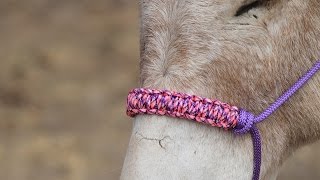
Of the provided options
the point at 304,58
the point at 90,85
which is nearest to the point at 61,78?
the point at 90,85

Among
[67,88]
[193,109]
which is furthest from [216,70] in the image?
[67,88]

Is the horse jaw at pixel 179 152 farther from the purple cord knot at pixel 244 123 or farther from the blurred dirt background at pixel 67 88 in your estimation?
the blurred dirt background at pixel 67 88

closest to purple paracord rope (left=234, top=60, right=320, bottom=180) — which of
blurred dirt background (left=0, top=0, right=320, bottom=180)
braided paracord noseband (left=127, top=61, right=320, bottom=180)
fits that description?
braided paracord noseband (left=127, top=61, right=320, bottom=180)

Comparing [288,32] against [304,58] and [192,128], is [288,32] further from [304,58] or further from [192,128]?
[192,128]

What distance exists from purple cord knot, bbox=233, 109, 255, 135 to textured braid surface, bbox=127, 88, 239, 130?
0.01m

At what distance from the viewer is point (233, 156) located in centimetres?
190

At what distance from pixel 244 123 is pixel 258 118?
5 cm

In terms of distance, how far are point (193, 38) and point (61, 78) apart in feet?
12.2

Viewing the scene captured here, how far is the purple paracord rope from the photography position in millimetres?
1886

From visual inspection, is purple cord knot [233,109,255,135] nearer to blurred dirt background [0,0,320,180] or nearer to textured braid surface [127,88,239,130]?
textured braid surface [127,88,239,130]

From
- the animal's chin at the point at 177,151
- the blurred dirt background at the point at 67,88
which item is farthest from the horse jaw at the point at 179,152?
the blurred dirt background at the point at 67,88

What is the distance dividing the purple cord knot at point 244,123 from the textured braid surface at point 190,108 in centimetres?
1

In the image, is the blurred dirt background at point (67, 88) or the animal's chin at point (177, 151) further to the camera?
the blurred dirt background at point (67, 88)

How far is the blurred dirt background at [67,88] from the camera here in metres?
5.10
